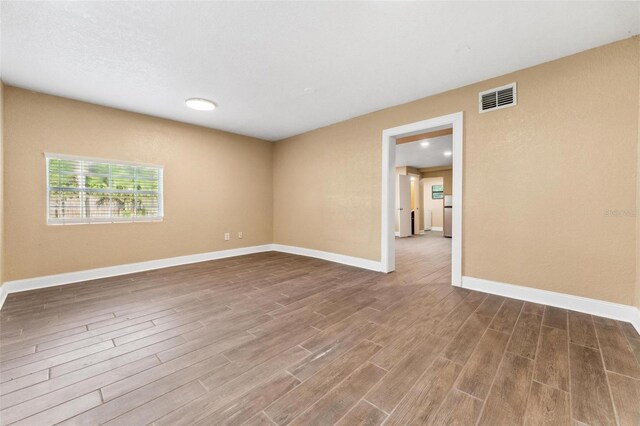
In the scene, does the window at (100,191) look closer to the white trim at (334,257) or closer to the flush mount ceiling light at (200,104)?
the flush mount ceiling light at (200,104)

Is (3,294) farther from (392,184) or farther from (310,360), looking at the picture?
(392,184)

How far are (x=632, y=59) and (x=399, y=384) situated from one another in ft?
11.4

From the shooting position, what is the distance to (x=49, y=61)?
2.64 m

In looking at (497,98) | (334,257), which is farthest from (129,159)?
(497,98)

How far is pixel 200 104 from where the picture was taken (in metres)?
3.67

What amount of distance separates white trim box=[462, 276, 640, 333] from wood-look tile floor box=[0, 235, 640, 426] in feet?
0.43

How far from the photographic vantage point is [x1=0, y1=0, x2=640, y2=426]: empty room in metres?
1.50

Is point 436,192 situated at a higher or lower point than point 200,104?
lower

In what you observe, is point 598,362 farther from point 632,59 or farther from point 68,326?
point 68,326

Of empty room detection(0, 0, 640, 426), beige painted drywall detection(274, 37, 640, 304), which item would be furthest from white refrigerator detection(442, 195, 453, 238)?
Answer: beige painted drywall detection(274, 37, 640, 304)

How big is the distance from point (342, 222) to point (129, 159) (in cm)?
376

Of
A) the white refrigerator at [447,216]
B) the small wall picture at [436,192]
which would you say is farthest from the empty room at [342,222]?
the small wall picture at [436,192]

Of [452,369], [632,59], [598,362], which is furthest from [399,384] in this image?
[632,59]

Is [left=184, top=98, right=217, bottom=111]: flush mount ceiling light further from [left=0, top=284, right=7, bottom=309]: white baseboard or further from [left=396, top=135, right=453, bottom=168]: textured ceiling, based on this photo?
[left=396, top=135, right=453, bottom=168]: textured ceiling
